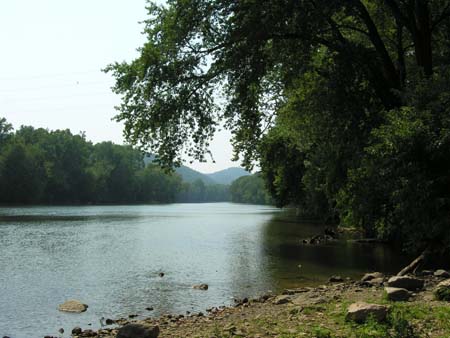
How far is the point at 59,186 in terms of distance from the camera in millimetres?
136125

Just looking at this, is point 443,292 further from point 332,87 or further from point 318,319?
point 332,87

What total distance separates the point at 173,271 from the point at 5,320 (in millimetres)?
10761

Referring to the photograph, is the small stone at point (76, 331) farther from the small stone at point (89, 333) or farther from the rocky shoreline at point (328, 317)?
the small stone at point (89, 333)

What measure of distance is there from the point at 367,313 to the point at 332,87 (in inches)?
461

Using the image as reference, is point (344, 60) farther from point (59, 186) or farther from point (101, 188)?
point (101, 188)

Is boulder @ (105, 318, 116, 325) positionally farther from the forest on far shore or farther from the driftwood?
the forest on far shore

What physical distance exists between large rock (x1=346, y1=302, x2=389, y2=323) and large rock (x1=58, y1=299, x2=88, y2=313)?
10059mm

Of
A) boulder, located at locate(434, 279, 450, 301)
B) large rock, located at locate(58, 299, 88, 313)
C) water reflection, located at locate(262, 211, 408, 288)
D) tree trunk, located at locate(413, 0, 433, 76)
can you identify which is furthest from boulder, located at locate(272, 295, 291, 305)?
tree trunk, located at locate(413, 0, 433, 76)

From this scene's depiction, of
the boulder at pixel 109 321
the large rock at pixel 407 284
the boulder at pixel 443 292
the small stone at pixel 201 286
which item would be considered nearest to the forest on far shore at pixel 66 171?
the small stone at pixel 201 286

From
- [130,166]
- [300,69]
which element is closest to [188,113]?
[300,69]

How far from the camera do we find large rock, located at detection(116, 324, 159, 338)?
36.1 feet

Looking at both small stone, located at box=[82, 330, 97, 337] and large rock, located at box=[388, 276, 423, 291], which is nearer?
small stone, located at box=[82, 330, 97, 337]

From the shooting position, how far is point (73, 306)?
54.4ft

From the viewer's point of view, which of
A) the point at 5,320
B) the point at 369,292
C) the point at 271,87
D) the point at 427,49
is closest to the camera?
the point at 369,292
